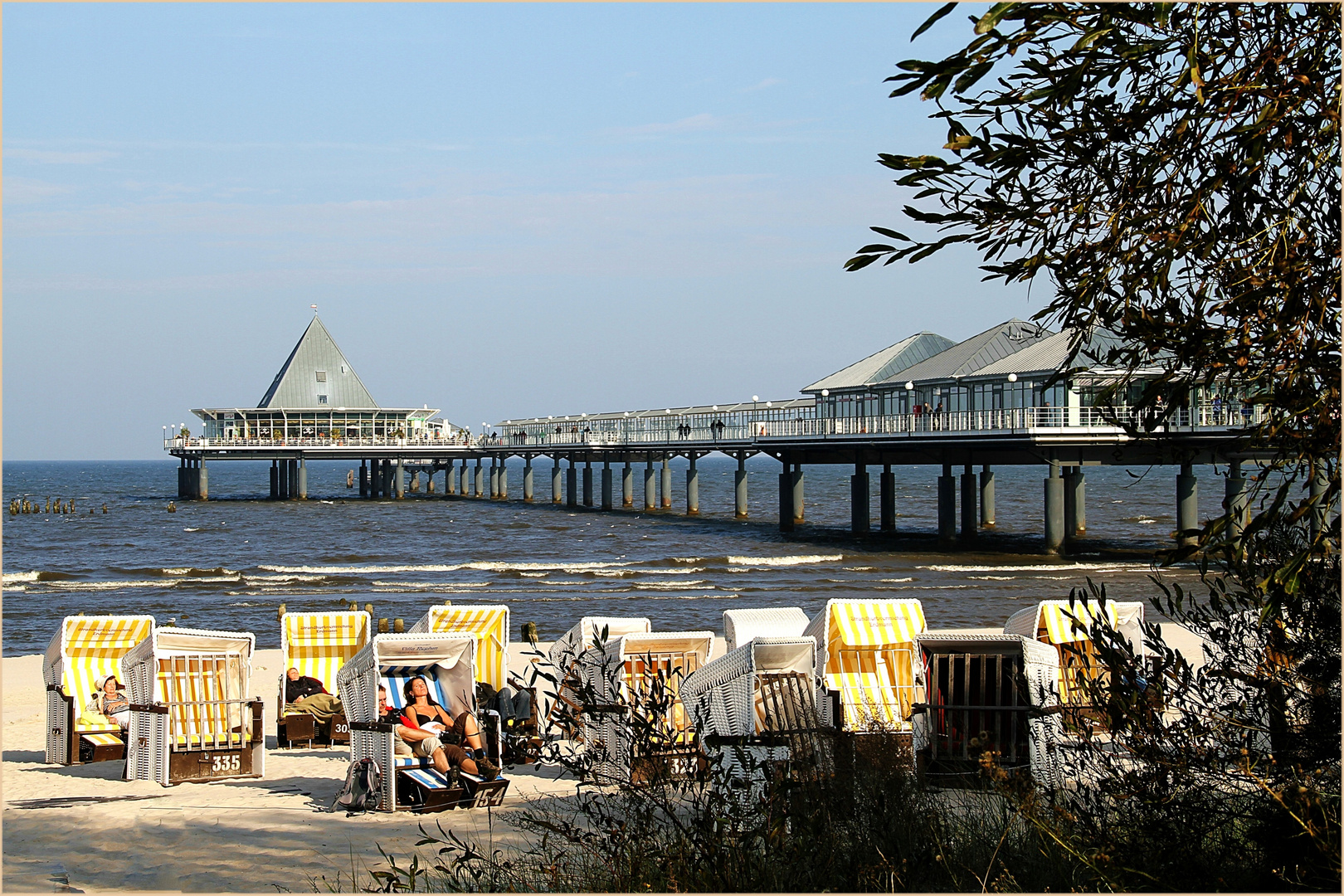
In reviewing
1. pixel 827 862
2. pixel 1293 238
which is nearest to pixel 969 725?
pixel 827 862

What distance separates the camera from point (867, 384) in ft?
148

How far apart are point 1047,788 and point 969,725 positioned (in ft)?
8.99

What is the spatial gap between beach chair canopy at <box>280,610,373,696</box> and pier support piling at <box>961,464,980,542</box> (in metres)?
30.4

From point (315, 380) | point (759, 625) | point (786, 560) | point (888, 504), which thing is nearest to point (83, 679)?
point (759, 625)

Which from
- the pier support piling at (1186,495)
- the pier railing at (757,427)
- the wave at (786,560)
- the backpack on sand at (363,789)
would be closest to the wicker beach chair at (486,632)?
the backpack on sand at (363,789)

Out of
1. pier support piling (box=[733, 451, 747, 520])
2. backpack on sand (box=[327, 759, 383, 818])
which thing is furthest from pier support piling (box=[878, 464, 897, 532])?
backpack on sand (box=[327, 759, 383, 818])

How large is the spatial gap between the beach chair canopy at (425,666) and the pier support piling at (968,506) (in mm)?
31899

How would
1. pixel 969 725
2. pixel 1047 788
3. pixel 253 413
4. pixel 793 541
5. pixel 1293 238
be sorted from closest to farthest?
pixel 1293 238 < pixel 1047 788 < pixel 969 725 < pixel 793 541 < pixel 253 413

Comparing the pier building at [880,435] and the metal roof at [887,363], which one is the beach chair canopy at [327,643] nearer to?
the pier building at [880,435]

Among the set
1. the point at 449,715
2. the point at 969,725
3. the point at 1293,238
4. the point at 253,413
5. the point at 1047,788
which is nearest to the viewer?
the point at 1293,238

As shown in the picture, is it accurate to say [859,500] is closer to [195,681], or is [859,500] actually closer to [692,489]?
[692,489]

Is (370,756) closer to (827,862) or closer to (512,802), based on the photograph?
(512,802)

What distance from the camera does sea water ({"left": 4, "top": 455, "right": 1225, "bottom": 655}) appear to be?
26828mm

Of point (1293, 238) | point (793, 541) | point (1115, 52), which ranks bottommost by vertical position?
point (793, 541)
